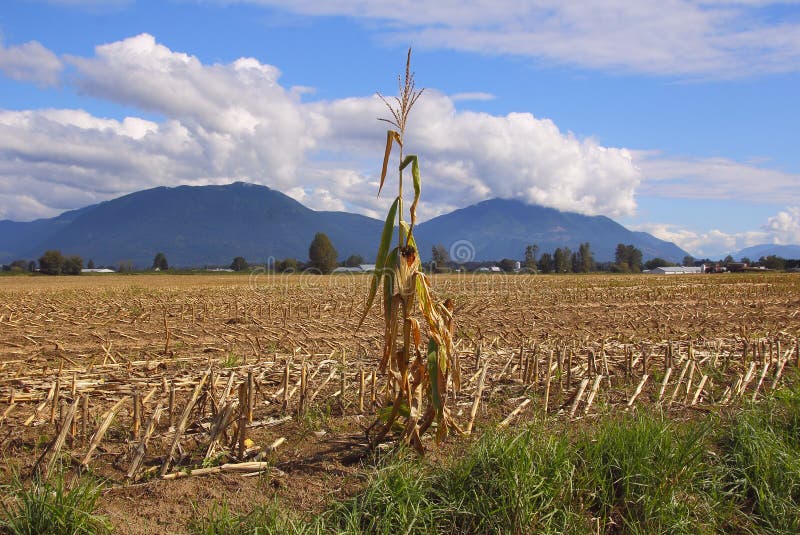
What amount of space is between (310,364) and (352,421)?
252 centimetres

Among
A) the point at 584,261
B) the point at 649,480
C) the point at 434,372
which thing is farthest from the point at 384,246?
the point at 584,261

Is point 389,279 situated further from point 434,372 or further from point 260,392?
point 260,392

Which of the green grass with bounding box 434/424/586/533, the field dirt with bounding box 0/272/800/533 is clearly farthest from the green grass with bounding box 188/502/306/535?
the green grass with bounding box 434/424/586/533

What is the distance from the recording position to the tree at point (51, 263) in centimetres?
7288

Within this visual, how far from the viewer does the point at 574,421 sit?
5.48 metres

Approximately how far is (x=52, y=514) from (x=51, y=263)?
81213 mm

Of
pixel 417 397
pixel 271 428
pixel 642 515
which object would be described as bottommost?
pixel 642 515

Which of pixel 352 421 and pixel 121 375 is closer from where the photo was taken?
pixel 352 421

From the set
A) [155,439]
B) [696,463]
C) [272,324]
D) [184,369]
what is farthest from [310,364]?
[272,324]

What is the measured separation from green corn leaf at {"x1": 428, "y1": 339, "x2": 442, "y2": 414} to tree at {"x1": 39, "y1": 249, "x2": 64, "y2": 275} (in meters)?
81.3

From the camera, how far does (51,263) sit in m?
73.2

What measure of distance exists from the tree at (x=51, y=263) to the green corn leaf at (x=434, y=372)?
267ft

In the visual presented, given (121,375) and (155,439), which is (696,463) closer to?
(155,439)

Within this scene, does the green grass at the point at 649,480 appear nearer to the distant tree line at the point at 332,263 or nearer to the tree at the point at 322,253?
the distant tree line at the point at 332,263
